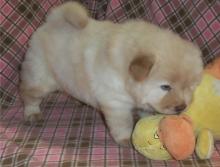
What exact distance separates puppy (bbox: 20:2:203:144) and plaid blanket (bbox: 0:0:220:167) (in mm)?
144

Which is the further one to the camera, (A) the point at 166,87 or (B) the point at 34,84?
(B) the point at 34,84

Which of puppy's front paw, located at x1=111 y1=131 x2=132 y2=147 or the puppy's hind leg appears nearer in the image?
puppy's front paw, located at x1=111 y1=131 x2=132 y2=147

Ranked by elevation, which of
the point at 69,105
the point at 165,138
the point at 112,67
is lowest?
the point at 69,105

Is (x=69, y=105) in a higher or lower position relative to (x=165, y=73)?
lower

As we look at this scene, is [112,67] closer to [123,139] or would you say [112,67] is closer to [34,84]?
[123,139]

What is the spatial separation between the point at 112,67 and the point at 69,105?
32.3 inches

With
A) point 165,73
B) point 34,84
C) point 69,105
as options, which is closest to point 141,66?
point 165,73

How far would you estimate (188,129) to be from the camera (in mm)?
1897

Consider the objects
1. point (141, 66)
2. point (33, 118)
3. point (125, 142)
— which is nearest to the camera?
point (141, 66)

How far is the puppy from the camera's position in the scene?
1.93 meters

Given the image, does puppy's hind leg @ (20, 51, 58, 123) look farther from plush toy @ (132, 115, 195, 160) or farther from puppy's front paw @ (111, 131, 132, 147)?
plush toy @ (132, 115, 195, 160)

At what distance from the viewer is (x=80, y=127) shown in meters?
2.44

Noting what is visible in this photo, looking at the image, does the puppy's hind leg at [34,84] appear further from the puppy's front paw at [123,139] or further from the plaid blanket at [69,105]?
the puppy's front paw at [123,139]

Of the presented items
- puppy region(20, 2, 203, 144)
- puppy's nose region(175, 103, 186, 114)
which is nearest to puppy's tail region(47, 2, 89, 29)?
puppy region(20, 2, 203, 144)
